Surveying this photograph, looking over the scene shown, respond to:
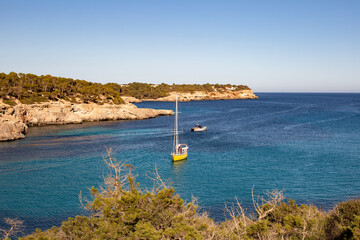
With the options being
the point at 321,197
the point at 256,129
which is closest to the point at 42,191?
the point at 321,197

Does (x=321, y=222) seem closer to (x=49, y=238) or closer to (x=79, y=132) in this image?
(x=49, y=238)

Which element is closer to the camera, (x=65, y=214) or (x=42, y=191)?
(x=65, y=214)

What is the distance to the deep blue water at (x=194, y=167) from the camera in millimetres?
21547

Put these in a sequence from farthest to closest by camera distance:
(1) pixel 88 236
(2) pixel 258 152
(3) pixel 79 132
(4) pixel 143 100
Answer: (4) pixel 143 100, (3) pixel 79 132, (2) pixel 258 152, (1) pixel 88 236

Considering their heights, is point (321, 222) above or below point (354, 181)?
above

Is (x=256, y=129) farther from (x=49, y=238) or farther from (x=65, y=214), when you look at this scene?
(x=49, y=238)

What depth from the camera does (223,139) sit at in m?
46.5

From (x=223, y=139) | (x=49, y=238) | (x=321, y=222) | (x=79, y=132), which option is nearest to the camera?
(x=49, y=238)

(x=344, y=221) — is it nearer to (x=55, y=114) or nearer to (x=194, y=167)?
(x=194, y=167)

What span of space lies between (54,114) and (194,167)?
43.6 m

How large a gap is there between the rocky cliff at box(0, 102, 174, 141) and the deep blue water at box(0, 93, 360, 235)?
2.88 meters

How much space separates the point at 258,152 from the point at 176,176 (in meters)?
14.3

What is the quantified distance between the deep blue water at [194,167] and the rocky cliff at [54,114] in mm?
2878

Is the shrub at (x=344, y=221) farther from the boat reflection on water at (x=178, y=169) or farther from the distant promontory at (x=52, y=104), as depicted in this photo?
the distant promontory at (x=52, y=104)
